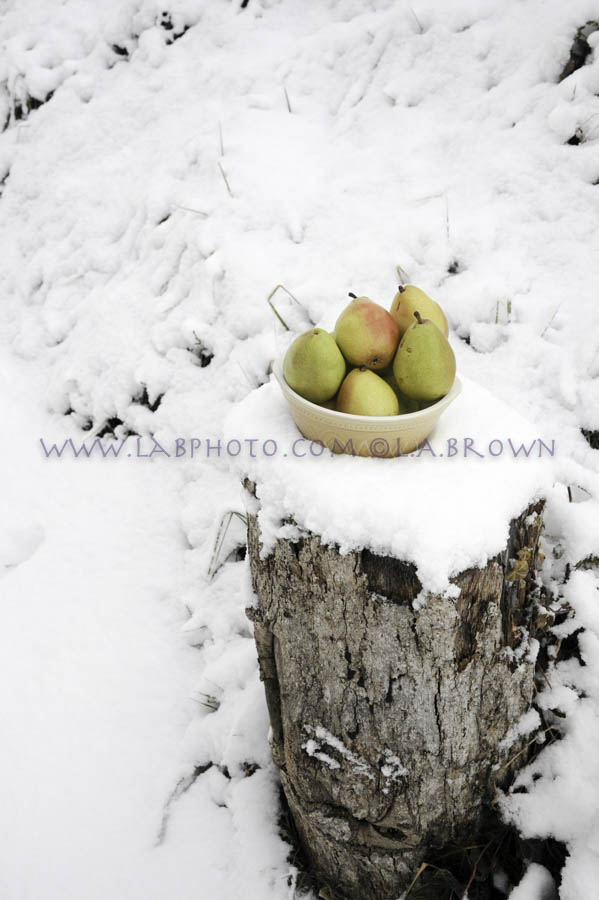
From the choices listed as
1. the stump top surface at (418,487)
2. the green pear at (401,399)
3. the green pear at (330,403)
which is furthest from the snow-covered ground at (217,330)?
the green pear at (330,403)

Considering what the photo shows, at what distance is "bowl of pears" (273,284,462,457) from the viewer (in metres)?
1.13

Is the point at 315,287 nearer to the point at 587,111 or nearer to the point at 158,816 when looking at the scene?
the point at 587,111

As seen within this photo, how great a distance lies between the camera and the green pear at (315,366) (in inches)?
45.5

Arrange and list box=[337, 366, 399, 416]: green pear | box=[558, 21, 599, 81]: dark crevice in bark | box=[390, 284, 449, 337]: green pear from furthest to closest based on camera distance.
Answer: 1. box=[558, 21, 599, 81]: dark crevice in bark
2. box=[390, 284, 449, 337]: green pear
3. box=[337, 366, 399, 416]: green pear

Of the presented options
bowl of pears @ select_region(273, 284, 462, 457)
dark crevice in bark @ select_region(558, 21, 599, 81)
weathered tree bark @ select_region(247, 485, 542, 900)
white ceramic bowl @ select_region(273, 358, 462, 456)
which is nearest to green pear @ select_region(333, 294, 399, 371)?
bowl of pears @ select_region(273, 284, 462, 457)

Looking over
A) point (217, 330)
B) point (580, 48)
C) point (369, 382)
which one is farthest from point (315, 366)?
point (580, 48)

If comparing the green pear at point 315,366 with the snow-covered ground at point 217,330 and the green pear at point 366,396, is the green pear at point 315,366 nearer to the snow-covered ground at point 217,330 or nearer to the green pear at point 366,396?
the green pear at point 366,396

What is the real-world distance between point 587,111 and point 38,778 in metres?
2.90

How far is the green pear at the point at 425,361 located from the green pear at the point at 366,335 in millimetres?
48

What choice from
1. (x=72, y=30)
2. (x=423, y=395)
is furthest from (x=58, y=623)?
(x=72, y=30)

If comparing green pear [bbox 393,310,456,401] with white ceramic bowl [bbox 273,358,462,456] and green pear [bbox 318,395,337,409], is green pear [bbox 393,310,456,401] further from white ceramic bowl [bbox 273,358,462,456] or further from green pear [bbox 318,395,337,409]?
green pear [bbox 318,395,337,409]

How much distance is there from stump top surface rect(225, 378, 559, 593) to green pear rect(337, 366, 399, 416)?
4.1 inches

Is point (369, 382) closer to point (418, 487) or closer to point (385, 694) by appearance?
point (418, 487)

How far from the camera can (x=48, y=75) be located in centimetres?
409
